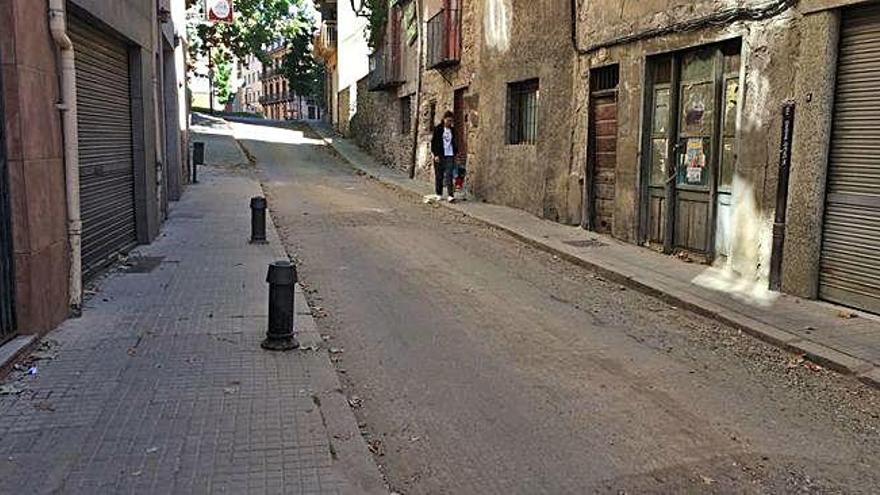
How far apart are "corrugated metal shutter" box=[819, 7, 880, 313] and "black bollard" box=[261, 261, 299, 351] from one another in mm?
4956

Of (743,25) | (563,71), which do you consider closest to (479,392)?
(743,25)

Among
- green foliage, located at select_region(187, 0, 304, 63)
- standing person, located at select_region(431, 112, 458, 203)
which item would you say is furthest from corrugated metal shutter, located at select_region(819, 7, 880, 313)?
green foliage, located at select_region(187, 0, 304, 63)

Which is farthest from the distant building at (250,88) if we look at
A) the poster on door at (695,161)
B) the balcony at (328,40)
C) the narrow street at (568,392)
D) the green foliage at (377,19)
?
the narrow street at (568,392)

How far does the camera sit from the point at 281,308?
18.4 feet

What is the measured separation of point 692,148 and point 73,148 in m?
6.89

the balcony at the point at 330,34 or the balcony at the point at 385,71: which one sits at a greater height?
the balcony at the point at 330,34

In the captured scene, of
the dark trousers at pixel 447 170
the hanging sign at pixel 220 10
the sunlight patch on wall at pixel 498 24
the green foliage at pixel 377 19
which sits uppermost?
the green foliage at pixel 377 19

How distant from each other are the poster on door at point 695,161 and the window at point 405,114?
15.1 meters

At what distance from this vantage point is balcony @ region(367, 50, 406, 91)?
24.6 m

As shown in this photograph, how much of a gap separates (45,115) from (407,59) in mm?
18652

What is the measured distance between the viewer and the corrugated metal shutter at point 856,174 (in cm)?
682

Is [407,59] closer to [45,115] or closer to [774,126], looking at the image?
[774,126]

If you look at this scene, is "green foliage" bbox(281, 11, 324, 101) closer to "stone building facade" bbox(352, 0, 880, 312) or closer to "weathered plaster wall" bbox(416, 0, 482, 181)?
"weathered plaster wall" bbox(416, 0, 482, 181)

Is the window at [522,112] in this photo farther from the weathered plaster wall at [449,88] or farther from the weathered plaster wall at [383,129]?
the weathered plaster wall at [383,129]
